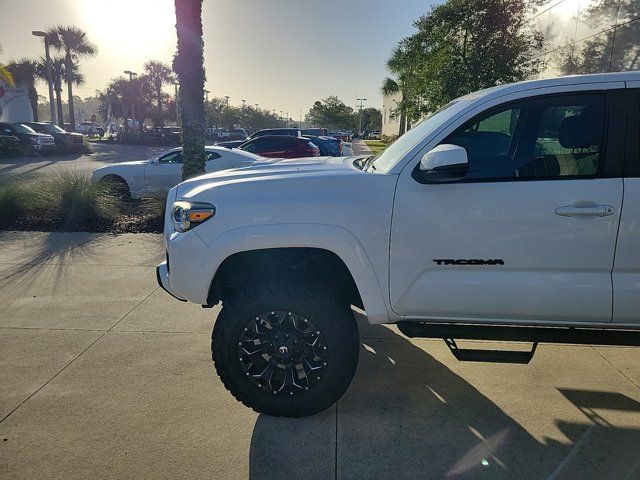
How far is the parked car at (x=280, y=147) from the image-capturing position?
13.7 meters

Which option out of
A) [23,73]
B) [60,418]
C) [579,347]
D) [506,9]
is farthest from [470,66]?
[23,73]

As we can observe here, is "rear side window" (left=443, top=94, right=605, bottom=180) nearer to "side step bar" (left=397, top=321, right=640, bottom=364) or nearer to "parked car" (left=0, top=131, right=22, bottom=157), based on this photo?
"side step bar" (left=397, top=321, right=640, bottom=364)

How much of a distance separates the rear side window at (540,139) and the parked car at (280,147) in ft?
35.8

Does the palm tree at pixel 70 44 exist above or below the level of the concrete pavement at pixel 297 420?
above

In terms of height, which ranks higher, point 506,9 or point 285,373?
point 506,9

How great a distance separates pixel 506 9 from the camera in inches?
597

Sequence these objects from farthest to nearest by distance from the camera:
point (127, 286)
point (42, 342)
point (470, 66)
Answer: point (470, 66) → point (127, 286) → point (42, 342)

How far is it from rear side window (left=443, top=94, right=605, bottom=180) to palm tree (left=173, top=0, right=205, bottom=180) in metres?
6.76

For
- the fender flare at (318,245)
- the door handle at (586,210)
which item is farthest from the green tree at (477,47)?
the fender flare at (318,245)

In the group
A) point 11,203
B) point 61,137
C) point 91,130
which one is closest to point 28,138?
point 61,137

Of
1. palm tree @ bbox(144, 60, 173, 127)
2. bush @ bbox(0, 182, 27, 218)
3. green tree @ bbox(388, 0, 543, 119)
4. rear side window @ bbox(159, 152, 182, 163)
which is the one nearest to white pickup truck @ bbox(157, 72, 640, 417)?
bush @ bbox(0, 182, 27, 218)

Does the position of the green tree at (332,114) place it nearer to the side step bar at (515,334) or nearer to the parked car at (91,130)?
the parked car at (91,130)

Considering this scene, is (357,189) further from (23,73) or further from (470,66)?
(23,73)

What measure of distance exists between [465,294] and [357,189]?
2.88ft
